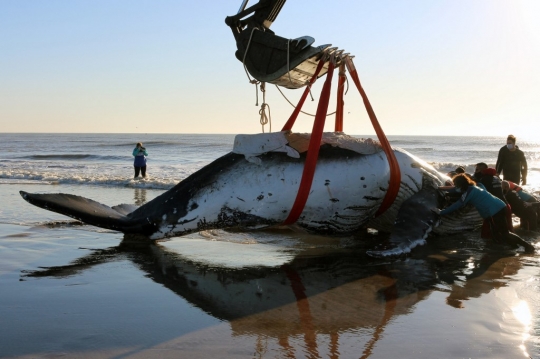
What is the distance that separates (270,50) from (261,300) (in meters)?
2.94

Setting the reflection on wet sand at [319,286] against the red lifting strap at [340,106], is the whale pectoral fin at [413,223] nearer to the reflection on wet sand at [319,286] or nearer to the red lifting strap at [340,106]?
the reflection on wet sand at [319,286]

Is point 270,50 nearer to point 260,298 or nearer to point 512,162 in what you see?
point 260,298

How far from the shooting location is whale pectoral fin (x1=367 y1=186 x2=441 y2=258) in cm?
686

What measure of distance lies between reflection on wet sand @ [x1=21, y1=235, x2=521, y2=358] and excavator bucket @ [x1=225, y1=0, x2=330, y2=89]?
86.7 inches

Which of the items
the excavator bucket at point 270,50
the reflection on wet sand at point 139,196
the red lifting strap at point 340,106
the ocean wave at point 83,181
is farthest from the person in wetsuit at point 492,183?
the ocean wave at point 83,181

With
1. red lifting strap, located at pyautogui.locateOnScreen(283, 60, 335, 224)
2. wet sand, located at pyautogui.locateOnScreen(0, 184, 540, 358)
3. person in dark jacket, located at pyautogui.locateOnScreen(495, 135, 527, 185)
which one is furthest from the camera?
person in dark jacket, located at pyautogui.locateOnScreen(495, 135, 527, 185)

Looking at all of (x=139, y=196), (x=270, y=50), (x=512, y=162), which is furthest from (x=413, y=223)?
(x=139, y=196)

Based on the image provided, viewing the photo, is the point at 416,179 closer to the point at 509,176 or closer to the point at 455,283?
the point at 455,283

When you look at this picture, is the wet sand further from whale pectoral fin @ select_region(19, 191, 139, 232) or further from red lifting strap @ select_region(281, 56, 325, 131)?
red lifting strap @ select_region(281, 56, 325, 131)

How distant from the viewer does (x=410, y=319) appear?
458 centimetres

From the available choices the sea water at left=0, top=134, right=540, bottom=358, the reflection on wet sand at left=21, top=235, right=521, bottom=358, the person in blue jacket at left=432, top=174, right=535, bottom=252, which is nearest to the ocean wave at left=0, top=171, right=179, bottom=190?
the sea water at left=0, top=134, right=540, bottom=358

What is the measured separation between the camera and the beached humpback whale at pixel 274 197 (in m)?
6.69

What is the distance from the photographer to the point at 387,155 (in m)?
7.08

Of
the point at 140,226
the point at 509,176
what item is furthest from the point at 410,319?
the point at 509,176
